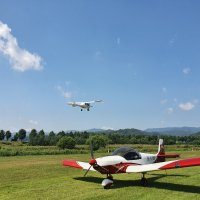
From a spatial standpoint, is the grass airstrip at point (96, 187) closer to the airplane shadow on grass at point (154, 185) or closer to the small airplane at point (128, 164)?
the airplane shadow on grass at point (154, 185)

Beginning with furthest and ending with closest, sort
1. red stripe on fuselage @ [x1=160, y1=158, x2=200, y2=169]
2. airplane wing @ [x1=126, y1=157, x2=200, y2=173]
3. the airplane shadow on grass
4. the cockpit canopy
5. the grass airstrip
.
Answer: the cockpit canopy < the airplane shadow on grass < airplane wing @ [x1=126, y1=157, x2=200, y2=173] < red stripe on fuselage @ [x1=160, y1=158, x2=200, y2=169] < the grass airstrip

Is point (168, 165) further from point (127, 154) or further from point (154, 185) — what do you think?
point (127, 154)

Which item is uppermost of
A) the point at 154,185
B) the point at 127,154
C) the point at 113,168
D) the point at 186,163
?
the point at 127,154

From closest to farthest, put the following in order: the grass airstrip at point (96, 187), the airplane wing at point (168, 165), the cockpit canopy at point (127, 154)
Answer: the grass airstrip at point (96, 187)
the airplane wing at point (168, 165)
the cockpit canopy at point (127, 154)

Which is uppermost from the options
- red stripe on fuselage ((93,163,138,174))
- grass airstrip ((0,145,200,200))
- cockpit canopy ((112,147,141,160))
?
cockpit canopy ((112,147,141,160))

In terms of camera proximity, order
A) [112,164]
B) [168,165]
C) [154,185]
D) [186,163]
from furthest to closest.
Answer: [154,185]
[112,164]
[168,165]
[186,163]

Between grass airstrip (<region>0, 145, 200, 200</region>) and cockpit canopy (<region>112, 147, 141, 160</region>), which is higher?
cockpit canopy (<region>112, 147, 141, 160</region>)

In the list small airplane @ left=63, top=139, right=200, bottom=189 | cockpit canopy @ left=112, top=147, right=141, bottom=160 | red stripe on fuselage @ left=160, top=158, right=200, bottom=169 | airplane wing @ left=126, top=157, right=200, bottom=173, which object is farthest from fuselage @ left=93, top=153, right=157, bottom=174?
red stripe on fuselage @ left=160, top=158, right=200, bottom=169

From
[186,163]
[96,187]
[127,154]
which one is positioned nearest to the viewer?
[186,163]

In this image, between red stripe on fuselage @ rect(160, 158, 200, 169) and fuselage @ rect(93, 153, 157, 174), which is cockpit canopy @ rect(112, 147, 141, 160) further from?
red stripe on fuselage @ rect(160, 158, 200, 169)

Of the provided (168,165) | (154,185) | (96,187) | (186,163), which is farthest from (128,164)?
(186,163)

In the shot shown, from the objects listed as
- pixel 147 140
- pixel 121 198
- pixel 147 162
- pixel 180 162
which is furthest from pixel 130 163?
pixel 147 140

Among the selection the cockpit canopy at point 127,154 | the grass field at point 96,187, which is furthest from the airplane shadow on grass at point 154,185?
the cockpit canopy at point 127,154

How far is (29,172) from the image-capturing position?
2319cm
